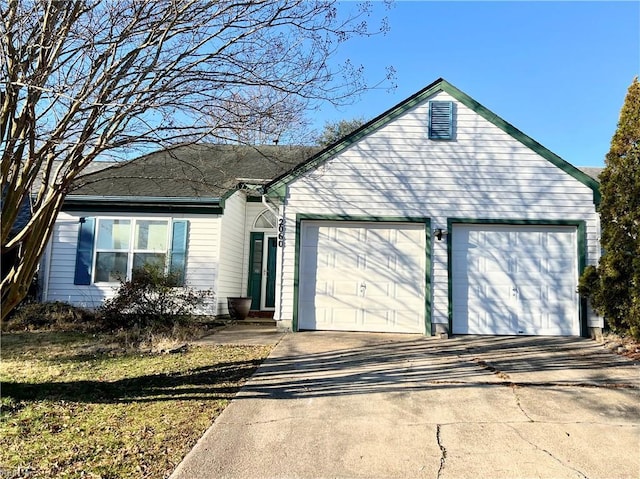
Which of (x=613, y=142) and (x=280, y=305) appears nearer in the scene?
(x=613, y=142)

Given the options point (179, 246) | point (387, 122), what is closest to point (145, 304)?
point (179, 246)

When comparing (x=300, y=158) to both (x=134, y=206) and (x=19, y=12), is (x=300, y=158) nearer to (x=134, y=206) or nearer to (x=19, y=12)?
(x=134, y=206)

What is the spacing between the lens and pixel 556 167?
9461 millimetres

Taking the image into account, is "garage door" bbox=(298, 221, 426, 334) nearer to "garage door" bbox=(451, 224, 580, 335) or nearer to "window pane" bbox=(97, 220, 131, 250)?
"garage door" bbox=(451, 224, 580, 335)

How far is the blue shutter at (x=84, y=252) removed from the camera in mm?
11352

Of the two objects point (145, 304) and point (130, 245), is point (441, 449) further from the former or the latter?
point (130, 245)

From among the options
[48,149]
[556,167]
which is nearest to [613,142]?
[556,167]

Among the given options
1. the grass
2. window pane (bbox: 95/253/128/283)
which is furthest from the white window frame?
the grass

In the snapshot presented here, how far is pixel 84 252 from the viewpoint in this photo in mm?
11430

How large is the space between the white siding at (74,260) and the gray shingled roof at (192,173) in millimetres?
611

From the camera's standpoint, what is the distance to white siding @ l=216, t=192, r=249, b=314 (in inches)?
456

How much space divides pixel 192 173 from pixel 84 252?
10.7 ft

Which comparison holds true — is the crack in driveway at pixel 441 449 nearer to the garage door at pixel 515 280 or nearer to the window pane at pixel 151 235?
the garage door at pixel 515 280

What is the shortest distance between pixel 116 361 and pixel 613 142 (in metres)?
9.09
